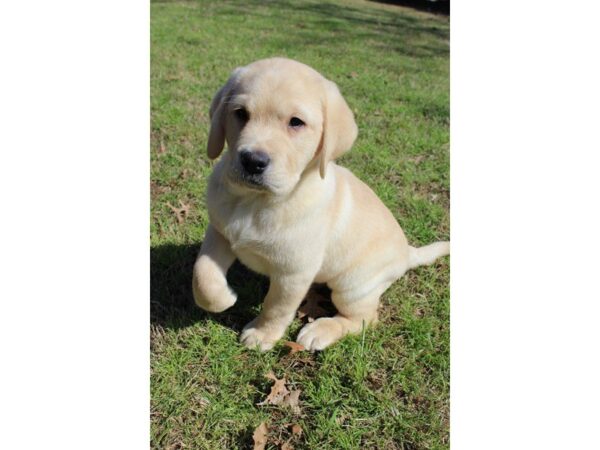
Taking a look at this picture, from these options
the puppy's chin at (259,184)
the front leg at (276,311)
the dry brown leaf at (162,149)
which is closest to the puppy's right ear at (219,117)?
the puppy's chin at (259,184)

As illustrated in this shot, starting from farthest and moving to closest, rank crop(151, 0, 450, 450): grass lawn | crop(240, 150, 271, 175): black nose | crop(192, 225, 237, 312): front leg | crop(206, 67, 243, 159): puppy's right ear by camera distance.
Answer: crop(192, 225, 237, 312): front leg, crop(151, 0, 450, 450): grass lawn, crop(206, 67, 243, 159): puppy's right ear, crop(240, 150, 271, 175): black nose

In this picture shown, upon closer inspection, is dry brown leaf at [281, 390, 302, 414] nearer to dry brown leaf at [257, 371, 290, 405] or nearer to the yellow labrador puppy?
dry brown leaf at [257, 371, 290, 405]

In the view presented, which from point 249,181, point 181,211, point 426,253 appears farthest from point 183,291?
point 426,253

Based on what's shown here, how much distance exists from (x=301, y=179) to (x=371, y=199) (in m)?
0.77

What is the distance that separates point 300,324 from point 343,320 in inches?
11.0

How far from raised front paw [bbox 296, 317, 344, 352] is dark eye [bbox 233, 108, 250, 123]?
4.50ft

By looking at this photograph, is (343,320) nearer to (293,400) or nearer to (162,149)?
(293,400)

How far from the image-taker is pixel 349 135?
2496 mm

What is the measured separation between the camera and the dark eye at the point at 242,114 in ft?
7.41

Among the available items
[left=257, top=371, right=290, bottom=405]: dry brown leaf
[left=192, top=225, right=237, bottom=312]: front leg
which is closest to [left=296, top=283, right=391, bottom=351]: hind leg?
[left=257, top=371, right=290, bottom=405]: dry brown leaf

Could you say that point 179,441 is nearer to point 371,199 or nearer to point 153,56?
point 371,199

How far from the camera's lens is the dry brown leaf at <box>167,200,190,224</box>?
3861mm

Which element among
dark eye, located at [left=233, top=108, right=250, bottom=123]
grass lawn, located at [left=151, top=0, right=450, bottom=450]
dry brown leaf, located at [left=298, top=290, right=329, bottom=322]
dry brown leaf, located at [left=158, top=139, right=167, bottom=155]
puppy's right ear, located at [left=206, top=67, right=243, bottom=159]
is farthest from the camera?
dry brown leaf, located at [left=158, top=139, right=167, bottom=155]

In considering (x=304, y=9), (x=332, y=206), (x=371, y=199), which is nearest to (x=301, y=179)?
(x=332, y=206)
